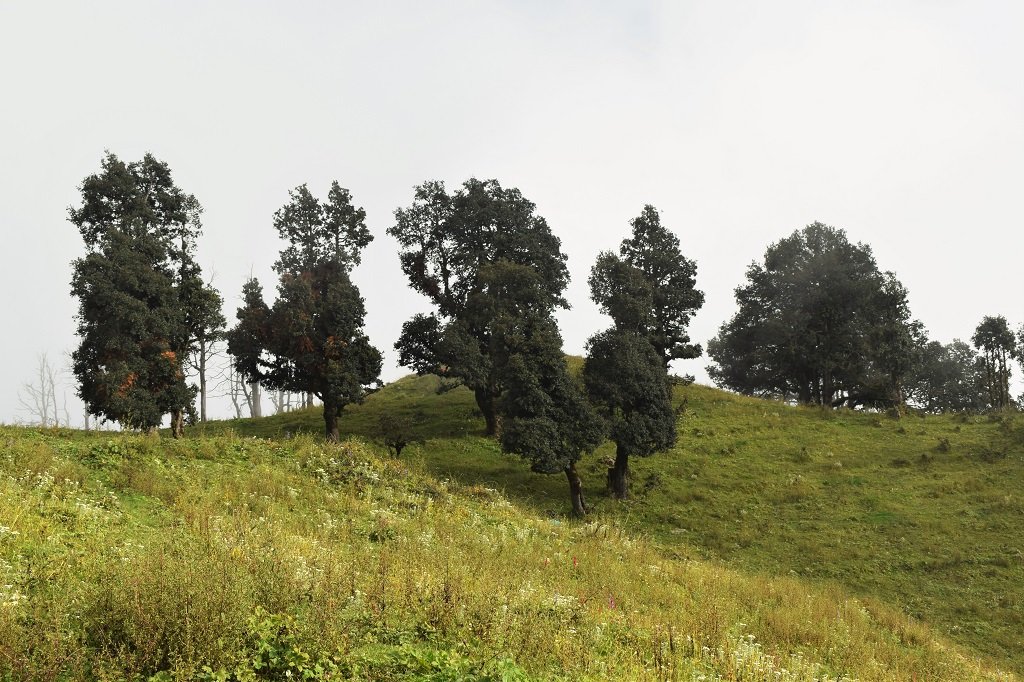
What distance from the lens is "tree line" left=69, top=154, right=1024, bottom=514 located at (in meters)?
29.1

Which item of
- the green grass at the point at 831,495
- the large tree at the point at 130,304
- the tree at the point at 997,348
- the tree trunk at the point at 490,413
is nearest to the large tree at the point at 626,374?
the green grass at the point at 831,495

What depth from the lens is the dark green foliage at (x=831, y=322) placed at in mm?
50031

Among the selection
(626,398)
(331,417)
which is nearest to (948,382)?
→ (626,398)

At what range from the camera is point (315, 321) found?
35.5 metres

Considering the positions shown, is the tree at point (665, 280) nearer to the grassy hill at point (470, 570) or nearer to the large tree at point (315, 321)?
the grassy hill at point (470, 570)

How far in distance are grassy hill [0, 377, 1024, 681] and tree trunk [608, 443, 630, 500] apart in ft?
3.65

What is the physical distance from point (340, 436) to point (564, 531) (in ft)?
75.3

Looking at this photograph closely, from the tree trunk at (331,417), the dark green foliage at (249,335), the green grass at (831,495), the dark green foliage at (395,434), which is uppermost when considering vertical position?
the dark green foliage at (249,335)

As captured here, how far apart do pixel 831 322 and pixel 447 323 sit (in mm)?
35074

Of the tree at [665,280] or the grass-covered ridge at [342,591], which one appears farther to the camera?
the tree at [665,280]

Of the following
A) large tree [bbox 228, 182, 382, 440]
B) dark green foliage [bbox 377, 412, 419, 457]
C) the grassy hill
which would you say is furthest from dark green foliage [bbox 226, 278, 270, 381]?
the grassy hill

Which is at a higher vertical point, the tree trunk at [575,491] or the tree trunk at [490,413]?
the tree trunk at [490,413]

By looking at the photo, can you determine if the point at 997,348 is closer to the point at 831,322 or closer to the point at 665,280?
the point at 831,322

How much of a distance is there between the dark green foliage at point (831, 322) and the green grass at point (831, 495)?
929cm
